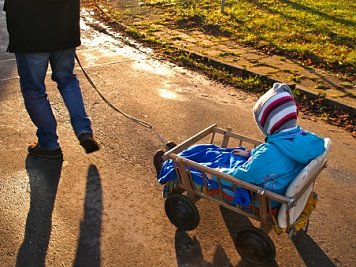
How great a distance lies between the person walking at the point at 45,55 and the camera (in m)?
3.22

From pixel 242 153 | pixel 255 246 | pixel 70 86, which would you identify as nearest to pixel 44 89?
pixel 70 86

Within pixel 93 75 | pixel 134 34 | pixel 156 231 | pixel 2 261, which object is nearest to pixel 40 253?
pixel 2 261

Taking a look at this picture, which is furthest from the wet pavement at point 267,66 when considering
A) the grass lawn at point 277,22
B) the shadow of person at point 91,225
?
the shadow of person at point 91,225

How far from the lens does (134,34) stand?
7.73m

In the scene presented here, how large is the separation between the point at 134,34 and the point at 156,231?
5393mm

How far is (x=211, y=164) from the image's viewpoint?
2879mm

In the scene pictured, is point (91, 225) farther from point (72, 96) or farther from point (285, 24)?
point (285, 24)

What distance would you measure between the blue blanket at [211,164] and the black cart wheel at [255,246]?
19cm

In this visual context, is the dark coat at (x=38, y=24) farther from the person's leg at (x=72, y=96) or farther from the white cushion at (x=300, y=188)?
the white cushion at (x=300, y=188)

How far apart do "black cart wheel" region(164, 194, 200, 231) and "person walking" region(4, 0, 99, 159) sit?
109 cm

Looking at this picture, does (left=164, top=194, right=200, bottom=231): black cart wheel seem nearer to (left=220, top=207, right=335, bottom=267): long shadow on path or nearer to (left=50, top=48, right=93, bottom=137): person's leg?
(left=220, top=207, right=335, bottom=267): long shadow on path

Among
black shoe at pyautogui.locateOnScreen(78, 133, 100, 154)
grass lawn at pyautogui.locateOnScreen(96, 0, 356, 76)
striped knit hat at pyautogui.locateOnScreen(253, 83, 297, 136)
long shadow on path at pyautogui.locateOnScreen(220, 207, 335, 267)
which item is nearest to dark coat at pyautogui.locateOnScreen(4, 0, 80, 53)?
black shoe at pyautogui.locateOnScreen(78, 133, 100, 154)

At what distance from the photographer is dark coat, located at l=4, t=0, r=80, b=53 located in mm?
3186

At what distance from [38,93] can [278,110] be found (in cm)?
196
